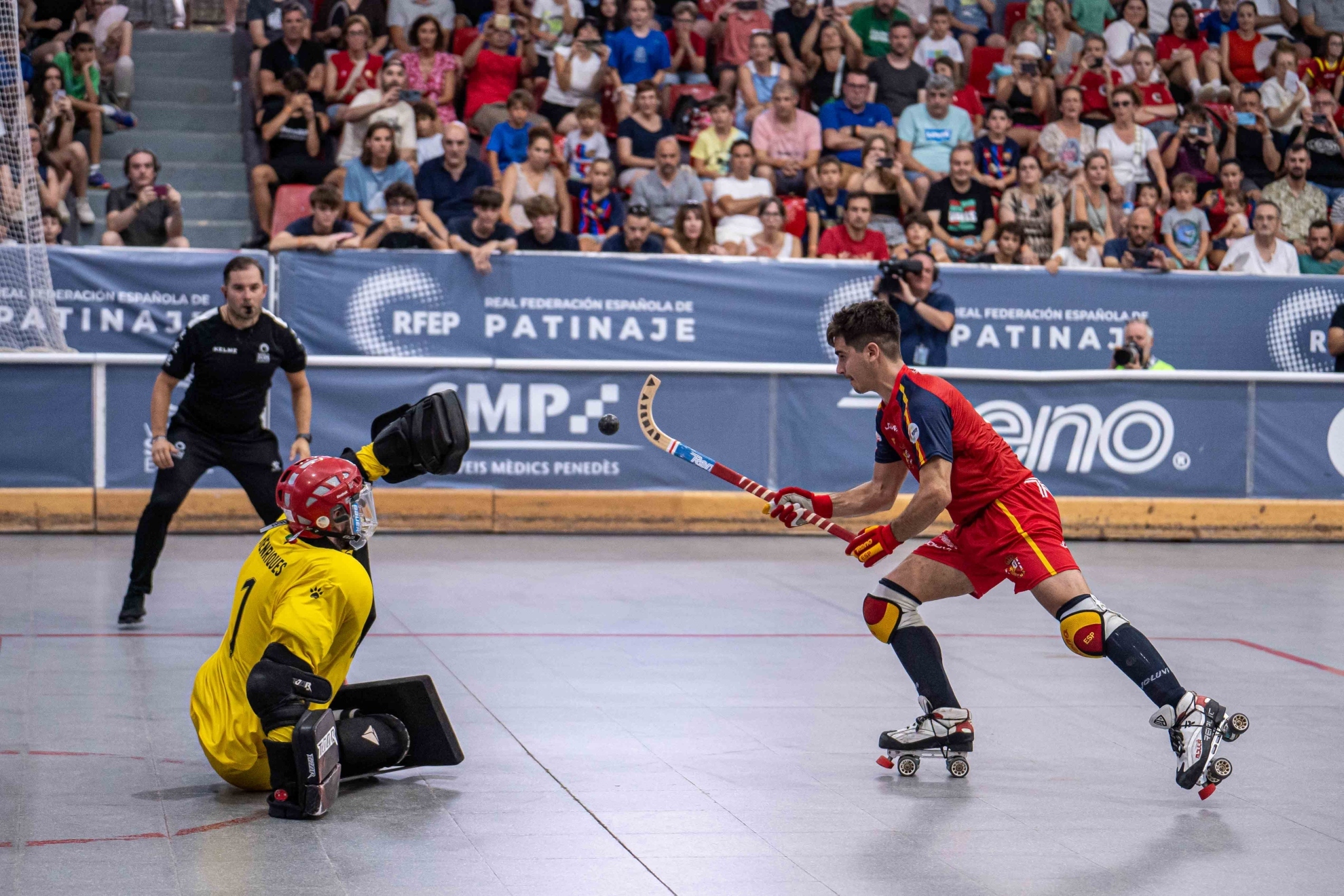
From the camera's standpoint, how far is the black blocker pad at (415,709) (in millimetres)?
5984

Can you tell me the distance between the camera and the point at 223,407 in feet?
30.7

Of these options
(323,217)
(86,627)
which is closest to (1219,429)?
(323,217)

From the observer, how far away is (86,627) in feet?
29.4

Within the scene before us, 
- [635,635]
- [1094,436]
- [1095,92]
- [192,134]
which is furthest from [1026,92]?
[635,635]

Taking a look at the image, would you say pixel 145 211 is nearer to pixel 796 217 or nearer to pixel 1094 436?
pixel 796 217

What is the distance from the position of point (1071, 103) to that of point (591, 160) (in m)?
Result: 5.24

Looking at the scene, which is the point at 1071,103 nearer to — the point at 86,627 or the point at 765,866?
the point at 86,627

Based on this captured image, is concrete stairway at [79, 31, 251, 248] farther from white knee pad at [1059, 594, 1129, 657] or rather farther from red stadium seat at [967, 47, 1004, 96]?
white knee pad at [1059, 594, 1129, 657]

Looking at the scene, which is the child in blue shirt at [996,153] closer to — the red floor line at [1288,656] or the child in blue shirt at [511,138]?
the child in blue shirt at [511,138]

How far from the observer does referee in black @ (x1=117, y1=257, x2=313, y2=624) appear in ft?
30.2

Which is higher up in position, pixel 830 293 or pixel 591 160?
pixel 591 160

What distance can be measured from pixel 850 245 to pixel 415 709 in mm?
9518

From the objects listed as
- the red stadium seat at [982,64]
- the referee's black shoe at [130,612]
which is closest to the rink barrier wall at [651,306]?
the red stadium seat at [982,64]

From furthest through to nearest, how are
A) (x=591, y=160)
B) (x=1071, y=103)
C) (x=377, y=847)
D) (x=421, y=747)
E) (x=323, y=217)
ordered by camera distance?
(x=1071, y=103), (x=591, y=160), (x=323, y=217), (x=421, y=747), (x=377, y=847)
